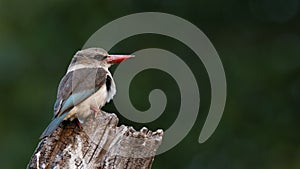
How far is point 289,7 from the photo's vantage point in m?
9.47

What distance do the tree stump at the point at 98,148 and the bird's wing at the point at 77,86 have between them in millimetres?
544

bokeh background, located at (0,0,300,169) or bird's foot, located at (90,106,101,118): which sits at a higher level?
bird's foot, located at (90,106,101,118)

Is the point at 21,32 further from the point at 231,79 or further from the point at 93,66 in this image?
the point at 93,66

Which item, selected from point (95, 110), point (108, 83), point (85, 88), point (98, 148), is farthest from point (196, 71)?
point (98, 148)

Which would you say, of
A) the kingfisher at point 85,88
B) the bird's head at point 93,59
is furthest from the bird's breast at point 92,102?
the bird's head at point 93,59

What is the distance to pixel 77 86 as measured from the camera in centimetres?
482

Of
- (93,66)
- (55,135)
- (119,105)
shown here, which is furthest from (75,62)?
(119,105)

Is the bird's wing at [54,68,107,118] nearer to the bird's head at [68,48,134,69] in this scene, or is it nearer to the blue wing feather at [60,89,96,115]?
the blue wing feather at [60,89,96,115]

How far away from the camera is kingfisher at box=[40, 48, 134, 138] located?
15.0 ft

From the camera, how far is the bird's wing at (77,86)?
4.64 m

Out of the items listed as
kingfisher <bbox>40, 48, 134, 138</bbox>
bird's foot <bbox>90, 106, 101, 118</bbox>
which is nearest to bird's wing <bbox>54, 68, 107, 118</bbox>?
kingfisher <bbox>40, 48, 134, 138</bbox>

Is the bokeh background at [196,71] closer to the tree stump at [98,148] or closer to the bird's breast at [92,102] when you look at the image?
the bird's breast at [92,102]

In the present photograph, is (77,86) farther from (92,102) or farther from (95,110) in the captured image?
(95,110)

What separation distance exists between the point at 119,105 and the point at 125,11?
7.12ft
